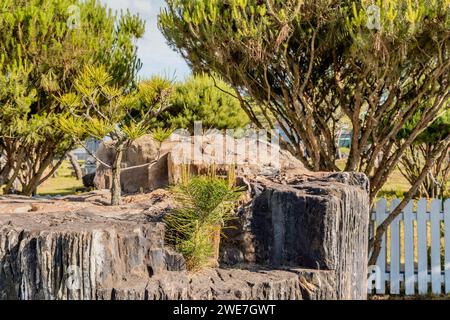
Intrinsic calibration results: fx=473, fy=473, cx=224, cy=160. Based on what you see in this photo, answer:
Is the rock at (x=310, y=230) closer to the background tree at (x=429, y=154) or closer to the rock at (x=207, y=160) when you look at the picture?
the rock at (x=207, y=160)

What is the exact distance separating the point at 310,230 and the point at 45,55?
499 centimetres

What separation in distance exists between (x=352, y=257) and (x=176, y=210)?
4.86 feet

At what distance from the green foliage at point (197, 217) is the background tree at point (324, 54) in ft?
9.44

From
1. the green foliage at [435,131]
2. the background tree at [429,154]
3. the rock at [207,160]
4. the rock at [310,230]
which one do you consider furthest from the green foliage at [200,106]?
the rock at [310,230]

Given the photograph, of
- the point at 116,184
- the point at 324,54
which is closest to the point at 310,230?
the point at 116,184

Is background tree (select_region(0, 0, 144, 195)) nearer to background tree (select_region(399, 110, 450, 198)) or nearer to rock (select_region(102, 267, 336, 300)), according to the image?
rock (select_region(102, 267, 336, 300))

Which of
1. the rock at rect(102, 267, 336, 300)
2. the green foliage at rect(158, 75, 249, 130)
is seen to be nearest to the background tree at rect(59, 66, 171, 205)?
the rock at rect(102, 267, 336, 300)

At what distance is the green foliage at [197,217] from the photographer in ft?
12.0

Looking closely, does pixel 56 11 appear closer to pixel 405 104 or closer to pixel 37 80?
pixel 37 80

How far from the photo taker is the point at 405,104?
7707mm

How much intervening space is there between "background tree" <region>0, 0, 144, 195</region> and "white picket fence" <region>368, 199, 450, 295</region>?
15.9ft

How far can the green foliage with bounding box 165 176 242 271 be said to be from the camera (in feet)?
12.0

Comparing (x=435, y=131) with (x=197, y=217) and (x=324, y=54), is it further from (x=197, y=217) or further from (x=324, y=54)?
(x=197, y=217)

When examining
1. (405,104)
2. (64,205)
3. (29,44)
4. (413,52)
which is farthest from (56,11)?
(405,104)
